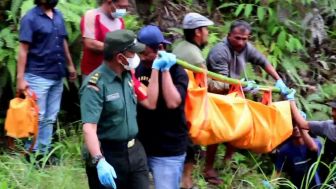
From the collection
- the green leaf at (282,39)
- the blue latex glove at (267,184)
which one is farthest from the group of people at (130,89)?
the green leaf at (282,39)

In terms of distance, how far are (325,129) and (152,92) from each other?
2.09m

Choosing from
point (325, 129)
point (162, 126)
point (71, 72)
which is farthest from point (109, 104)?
point (325, 129)

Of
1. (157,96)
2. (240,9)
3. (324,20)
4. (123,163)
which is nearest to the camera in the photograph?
(123,163)

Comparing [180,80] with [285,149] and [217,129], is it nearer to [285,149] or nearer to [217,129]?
[217,129]

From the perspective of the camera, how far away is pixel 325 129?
5.90 meters

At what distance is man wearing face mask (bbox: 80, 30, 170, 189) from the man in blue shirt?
151 centimetres

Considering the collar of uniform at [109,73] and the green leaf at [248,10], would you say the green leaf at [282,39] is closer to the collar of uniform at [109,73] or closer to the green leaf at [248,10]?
the green leaf at [248,10]

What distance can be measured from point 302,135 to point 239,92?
0.76 metres

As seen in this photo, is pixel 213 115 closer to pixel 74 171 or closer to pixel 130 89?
pixel 74 171

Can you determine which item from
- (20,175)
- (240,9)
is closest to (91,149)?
(20,175)

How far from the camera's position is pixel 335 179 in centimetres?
606

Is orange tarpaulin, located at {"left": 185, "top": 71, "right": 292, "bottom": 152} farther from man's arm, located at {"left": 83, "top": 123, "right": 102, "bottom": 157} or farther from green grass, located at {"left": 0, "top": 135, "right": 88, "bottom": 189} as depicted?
man's arm, located at {"left": 83, "top": 123, "right": 102, "bottom": 157}

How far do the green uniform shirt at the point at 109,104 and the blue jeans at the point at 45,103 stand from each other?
64.6 inches

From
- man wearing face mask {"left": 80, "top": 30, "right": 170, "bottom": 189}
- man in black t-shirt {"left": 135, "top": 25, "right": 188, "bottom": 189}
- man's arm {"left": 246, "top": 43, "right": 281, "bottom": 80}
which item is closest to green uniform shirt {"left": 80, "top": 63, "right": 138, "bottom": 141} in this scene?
man wearing face mask {"left": 80, "top": 30, "right": 170, "bottom": 189}
